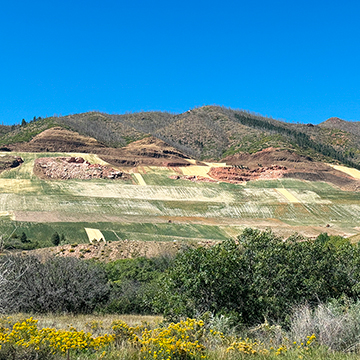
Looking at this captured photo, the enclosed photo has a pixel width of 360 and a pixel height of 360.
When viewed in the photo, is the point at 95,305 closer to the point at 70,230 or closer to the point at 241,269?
the point at 241,269

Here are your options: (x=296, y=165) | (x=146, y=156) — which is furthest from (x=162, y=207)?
(x=296, y=165)

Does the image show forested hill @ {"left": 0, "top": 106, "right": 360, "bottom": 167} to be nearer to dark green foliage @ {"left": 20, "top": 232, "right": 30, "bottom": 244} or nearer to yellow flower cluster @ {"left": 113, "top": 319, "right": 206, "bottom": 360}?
dark green foliage @ {"left": 20, "top": 232, "right": 30, "bottom": 244}

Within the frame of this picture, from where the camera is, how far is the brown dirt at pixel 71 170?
92.5 m

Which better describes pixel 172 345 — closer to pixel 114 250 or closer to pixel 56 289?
pixel 56 289

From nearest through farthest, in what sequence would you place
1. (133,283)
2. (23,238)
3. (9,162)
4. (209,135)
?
1. (133,283)
2. (23,238)
3. (9,162)
4. (209,135)

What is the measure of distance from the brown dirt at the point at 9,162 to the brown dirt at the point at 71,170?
13.8 ft

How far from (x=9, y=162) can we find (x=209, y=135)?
9457 cm

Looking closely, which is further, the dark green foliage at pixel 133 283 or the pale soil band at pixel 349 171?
the pale soil band at pixel 349 171

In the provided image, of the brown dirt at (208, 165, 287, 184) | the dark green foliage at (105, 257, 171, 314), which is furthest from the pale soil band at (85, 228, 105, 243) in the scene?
the brown dirt at (208, 165, 287, 184)

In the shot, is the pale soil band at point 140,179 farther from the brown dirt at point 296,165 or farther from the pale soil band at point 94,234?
the pale soil band at point 94,234

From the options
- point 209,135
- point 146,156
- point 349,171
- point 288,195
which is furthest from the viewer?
point 209,135

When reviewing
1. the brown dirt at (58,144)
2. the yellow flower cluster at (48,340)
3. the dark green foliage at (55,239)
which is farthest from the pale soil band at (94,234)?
the brown dirt at (58,144)

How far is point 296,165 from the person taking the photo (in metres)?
114

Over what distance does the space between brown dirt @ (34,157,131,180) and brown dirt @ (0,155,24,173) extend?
421 cm
